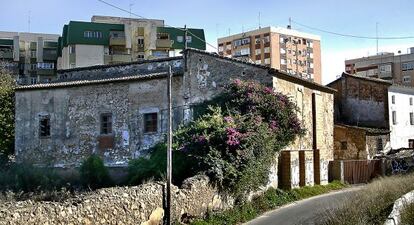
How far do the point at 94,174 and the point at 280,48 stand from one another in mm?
70958

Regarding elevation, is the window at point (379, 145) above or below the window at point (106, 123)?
below

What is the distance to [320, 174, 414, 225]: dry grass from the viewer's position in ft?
42.0

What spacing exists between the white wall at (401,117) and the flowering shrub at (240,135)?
2353cm

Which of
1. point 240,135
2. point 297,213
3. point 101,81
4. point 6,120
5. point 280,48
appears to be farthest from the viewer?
point 280,48

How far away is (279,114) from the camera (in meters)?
25.5

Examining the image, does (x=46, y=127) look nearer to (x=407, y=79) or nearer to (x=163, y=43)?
(x=163, y=43)

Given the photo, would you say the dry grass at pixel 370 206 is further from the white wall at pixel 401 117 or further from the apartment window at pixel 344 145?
the white wall at pixel 401 117

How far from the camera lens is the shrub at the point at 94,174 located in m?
26.2


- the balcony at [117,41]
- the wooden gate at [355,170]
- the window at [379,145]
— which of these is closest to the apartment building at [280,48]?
the balcony at [117,41]

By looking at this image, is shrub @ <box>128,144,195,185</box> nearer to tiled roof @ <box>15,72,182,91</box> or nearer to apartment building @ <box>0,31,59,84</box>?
tiled roof @ <box>15,72,182,91</box>

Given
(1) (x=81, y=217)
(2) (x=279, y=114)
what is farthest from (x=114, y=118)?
(1) (x=81, y=217)

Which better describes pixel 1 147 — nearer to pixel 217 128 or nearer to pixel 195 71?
pixel 195 71

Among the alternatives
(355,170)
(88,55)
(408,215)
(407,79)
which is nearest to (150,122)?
(355,170)

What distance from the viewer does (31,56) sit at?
7962 cm
